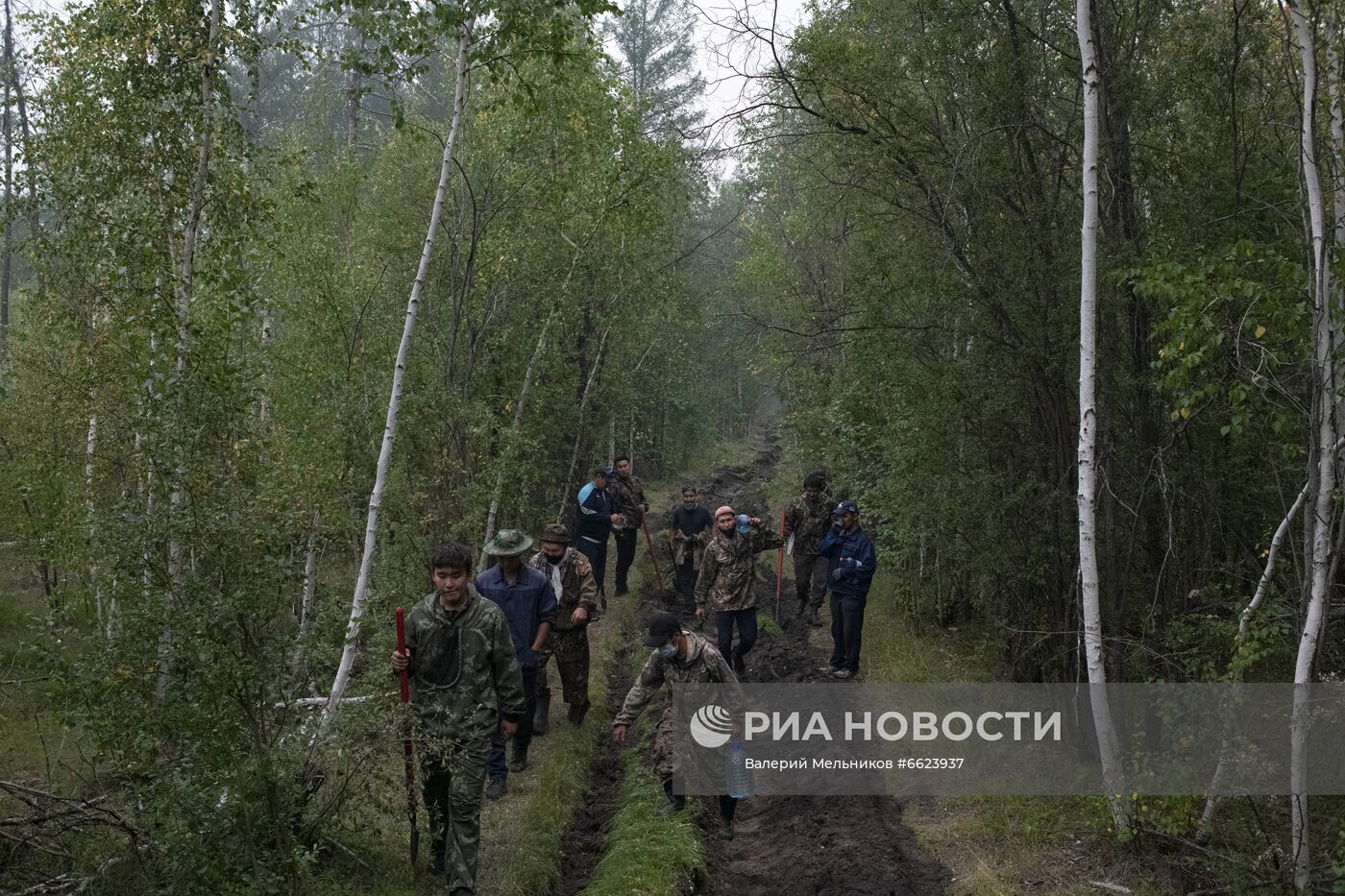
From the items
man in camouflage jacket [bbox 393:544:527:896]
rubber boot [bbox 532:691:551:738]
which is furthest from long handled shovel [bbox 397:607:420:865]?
rubber boot [bbox 532:691:551:738]

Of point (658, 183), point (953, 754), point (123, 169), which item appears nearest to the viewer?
point (123, 169)

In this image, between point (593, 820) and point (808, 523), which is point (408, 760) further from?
point (808, 523)

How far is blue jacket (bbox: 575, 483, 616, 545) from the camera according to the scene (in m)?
13.9

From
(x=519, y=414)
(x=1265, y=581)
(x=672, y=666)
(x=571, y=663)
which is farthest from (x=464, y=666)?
(x=519, y=414)

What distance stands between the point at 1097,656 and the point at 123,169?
8480mm

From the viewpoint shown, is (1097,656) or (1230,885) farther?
(1097,656)

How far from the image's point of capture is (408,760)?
6.49 metres

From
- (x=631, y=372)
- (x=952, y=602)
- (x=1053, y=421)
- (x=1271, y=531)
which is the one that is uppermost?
(x=631, y=372)

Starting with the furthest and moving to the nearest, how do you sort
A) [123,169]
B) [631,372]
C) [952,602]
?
[631,372] < [952,602] < [123,169]

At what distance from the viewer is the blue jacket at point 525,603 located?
8562 mm

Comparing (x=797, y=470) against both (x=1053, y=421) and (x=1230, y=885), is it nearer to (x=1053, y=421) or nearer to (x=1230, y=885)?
(x=1053, y=421)

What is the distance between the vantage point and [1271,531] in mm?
7746

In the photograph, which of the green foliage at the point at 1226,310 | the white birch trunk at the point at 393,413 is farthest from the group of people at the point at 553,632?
the green foliage at the point at 1226,310

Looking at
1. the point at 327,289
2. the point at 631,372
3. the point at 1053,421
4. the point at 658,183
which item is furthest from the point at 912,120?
the point at 631,372
